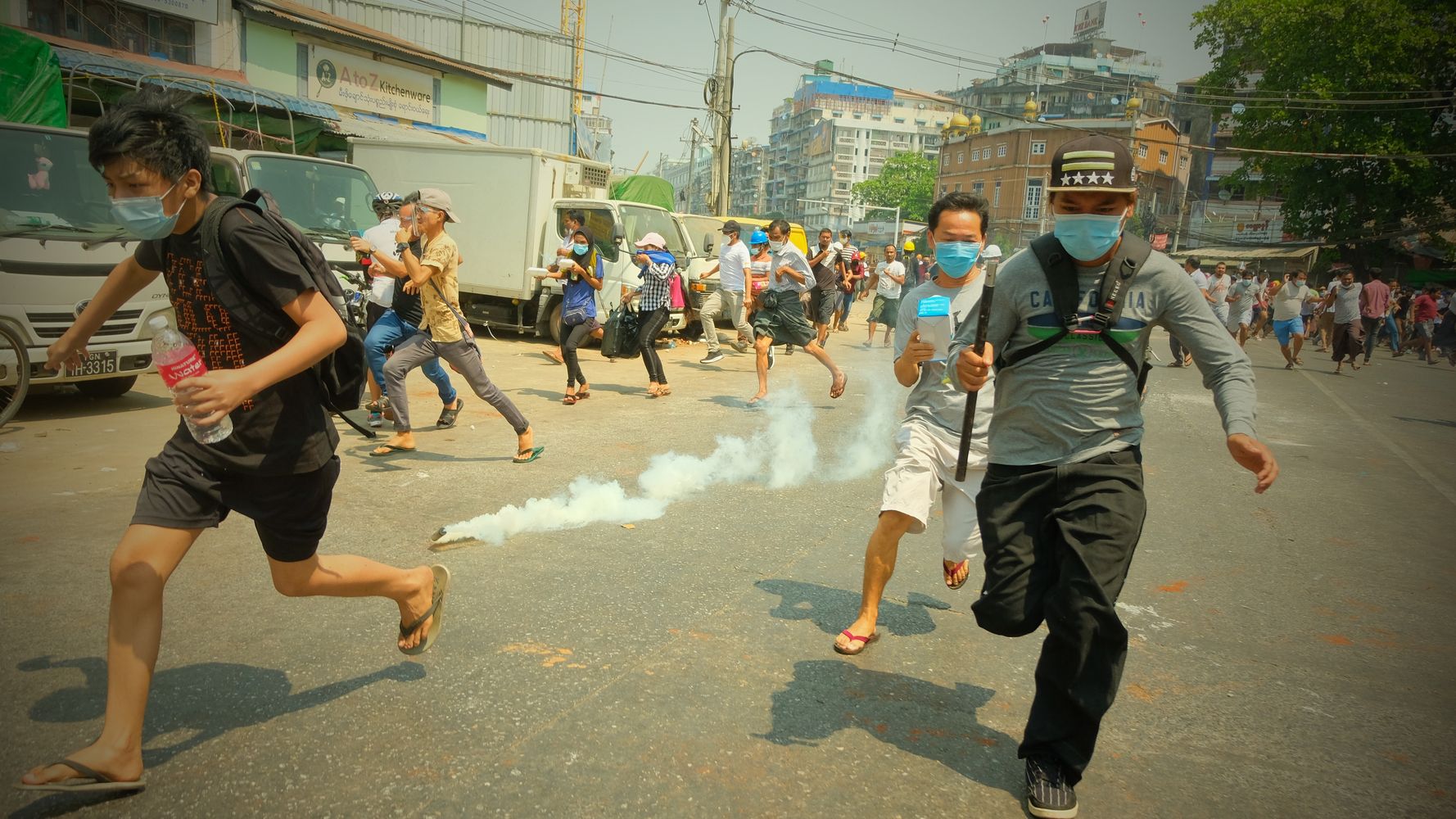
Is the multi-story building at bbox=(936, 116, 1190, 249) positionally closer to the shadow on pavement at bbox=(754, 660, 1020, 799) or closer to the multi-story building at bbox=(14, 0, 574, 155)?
the multi-story building at bbox=(14, 0, 574, 155)

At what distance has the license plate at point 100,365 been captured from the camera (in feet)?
23.3

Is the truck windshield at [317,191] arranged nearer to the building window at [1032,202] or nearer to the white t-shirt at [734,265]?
the white t-shirt at [734,265]

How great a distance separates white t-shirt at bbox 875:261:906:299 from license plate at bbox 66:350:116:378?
37.1 ft

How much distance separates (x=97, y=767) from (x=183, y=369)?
3.39 ft

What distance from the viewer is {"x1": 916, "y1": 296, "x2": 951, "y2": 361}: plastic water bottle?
3.01 meters

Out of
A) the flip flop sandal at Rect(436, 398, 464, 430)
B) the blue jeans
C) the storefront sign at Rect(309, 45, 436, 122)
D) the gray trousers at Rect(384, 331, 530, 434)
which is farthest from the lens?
the storefront sign at Rect(309, 45, 436, 122)

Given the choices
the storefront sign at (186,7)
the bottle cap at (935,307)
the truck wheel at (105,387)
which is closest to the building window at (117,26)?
the storefront sign at (186,7)

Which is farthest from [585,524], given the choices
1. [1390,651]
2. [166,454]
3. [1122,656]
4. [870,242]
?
[870,242]

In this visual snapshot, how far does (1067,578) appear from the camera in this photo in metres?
2.57

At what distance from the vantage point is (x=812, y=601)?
4238mm

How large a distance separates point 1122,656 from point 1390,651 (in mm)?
2455

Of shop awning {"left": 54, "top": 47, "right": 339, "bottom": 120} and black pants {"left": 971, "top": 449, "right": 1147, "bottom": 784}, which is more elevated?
shop awning {"left": 54, "top": 47, "right": 339, "bottom": 120}

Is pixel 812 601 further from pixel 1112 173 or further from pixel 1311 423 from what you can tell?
pixel 1311 423

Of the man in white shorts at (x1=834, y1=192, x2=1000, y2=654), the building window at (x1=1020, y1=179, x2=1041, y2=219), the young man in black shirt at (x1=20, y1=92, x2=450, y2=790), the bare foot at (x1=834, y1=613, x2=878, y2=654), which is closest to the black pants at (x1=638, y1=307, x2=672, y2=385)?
the man in white shorts at (x1=834, y1=192, x2=1000, y2=654)
